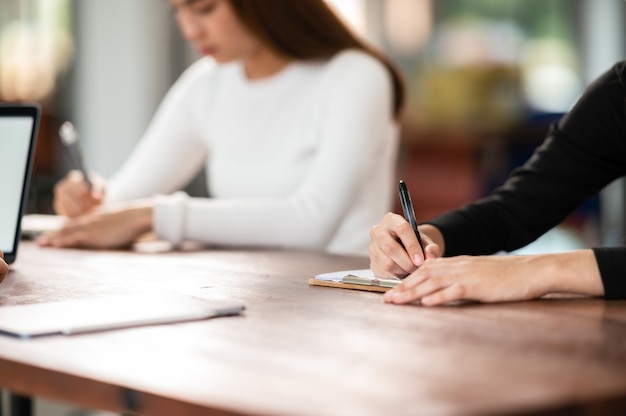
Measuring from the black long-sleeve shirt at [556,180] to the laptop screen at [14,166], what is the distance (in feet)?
2.18

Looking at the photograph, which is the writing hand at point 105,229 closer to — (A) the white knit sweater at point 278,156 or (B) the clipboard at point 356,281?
(A) the white knit sweater at point 278,156

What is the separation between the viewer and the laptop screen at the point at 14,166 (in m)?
1.57

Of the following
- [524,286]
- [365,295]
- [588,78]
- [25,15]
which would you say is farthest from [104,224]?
[588,78]

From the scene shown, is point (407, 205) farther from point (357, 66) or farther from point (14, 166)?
point (357, 66)

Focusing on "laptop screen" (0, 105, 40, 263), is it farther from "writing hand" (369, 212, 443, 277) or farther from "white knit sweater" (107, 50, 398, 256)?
"writing hand" (369, 212, 443, 277)

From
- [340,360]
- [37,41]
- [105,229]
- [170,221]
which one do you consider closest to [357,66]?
[170,221]

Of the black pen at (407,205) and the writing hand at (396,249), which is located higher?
the black pen at (407,205)

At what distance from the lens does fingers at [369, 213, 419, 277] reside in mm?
1267

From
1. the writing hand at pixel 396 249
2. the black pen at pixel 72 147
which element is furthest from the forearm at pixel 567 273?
the black pen at pixel 72 147

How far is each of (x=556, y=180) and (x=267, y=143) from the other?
2.61 feet

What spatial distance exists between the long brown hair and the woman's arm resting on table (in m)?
1.09

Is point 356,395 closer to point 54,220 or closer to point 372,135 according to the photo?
point 372,135

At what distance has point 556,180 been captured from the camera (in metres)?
1.62

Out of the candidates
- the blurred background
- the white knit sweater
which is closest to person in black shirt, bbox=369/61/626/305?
the white knit sweater
